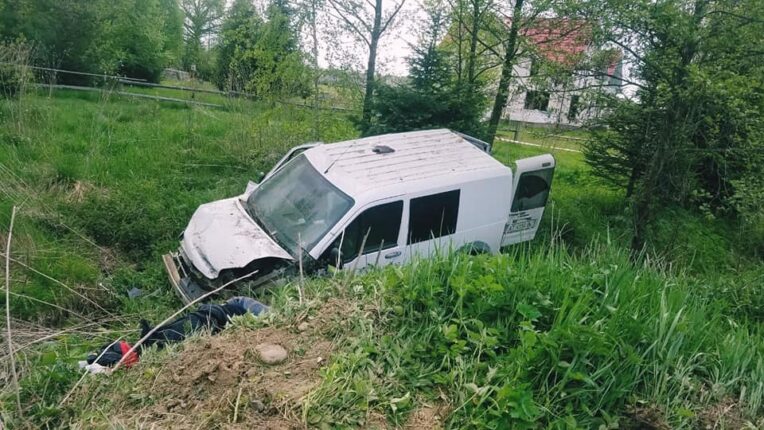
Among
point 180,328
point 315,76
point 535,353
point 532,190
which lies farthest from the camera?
point 315,76

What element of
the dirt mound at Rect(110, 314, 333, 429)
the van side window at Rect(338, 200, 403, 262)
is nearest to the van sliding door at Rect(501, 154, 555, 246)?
the van side window at Rect(338, 200, 403, 262)

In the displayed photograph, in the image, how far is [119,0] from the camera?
16.7 meters

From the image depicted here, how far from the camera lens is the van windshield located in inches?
223

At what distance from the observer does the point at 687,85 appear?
22.0 feet

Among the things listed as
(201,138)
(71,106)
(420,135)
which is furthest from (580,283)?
(71,106)

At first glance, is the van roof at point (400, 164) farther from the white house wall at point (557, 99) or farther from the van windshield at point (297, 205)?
the white house wall at point (557, 99)

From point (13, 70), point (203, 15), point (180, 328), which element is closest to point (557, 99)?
point (180, 328)

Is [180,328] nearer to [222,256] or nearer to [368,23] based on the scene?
[222,256]

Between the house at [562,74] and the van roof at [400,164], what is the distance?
293 cm

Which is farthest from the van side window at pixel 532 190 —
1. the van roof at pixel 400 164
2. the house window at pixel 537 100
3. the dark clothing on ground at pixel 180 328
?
the dark clothing on ground at pixel 180 328

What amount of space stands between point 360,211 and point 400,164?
3.80ft

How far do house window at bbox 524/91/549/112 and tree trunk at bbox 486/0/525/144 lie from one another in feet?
1.72

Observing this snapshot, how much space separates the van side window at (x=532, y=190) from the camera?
23.7 ft

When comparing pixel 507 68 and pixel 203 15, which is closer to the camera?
pixel 507 68
